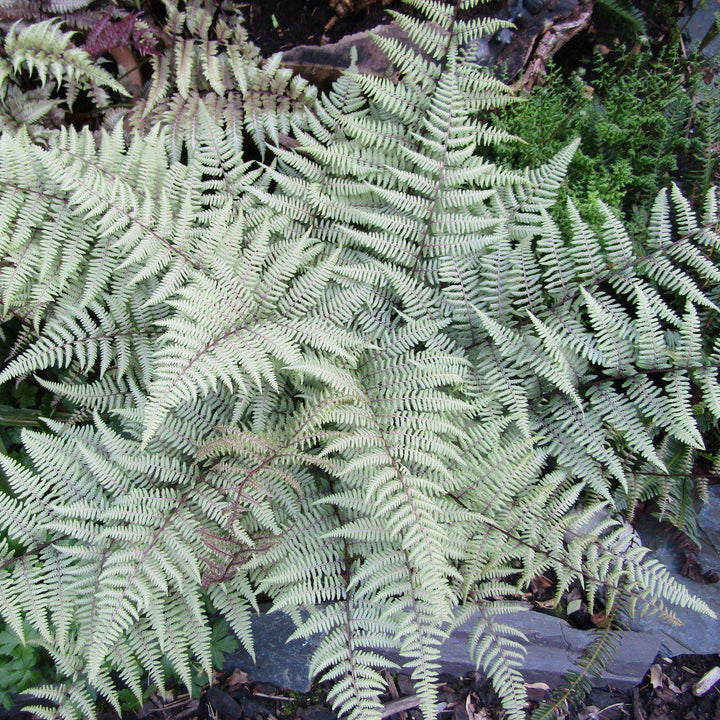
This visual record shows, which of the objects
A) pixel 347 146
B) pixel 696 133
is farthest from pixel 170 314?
pixel 696 133

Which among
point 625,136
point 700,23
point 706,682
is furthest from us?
point 700,23

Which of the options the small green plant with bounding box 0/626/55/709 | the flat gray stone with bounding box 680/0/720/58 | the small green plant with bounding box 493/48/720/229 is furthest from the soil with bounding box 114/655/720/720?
the flat gray stone with bounding box 680/0/720/58

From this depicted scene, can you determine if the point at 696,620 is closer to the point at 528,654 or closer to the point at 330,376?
the point at 528,654

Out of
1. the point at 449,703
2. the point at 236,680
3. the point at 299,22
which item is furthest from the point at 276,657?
the point at 299,22

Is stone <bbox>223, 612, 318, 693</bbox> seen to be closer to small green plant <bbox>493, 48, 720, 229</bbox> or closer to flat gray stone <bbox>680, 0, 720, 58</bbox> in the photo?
small green plant <bbox>493, 48, 720, 229</bbox>

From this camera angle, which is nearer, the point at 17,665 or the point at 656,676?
the point at 17,665

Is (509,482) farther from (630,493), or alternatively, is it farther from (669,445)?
(669,445)

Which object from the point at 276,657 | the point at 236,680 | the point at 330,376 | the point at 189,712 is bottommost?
the point at 189,712
